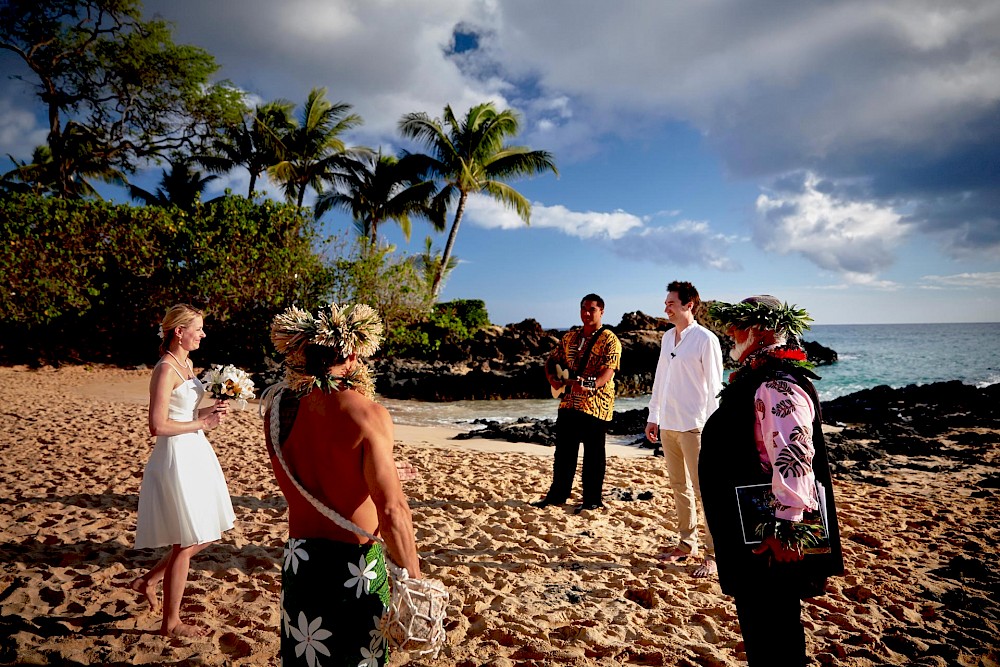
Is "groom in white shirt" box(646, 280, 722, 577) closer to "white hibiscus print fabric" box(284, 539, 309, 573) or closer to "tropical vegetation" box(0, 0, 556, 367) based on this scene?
"white hibiscus print fabric" box(284, 539, 309, 573)

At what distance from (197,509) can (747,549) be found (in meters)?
2.73

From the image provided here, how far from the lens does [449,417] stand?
1562 centimetres

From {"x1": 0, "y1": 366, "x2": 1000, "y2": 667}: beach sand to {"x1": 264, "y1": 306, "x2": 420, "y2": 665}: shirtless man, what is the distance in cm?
152

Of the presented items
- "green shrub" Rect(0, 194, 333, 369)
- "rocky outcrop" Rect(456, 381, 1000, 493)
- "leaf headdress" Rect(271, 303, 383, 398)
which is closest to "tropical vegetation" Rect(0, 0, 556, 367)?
→ "green shrub" Rect(0, 194, 333, 369)

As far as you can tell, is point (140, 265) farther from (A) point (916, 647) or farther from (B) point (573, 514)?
(A) point (916, 647)

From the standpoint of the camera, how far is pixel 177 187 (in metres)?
28.7

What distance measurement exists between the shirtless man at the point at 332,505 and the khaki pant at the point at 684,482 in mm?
3067

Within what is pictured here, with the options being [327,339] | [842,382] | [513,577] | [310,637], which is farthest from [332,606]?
[842,382]

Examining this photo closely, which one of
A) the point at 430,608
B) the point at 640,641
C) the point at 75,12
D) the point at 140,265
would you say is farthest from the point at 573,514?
the point at 75,12

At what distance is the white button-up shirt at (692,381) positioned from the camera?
4.24 meters

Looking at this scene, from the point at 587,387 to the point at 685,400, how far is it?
117cm

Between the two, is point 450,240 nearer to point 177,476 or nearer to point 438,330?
point 438,330

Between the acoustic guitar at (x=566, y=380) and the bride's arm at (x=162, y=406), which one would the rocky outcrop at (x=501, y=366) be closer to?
the acoustic guitar at (x=566, y=380)

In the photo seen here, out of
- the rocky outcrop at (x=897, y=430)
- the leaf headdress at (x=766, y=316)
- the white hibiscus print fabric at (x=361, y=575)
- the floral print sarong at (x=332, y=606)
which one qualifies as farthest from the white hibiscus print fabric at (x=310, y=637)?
the rocky outcrop at (x=897, y=430)
